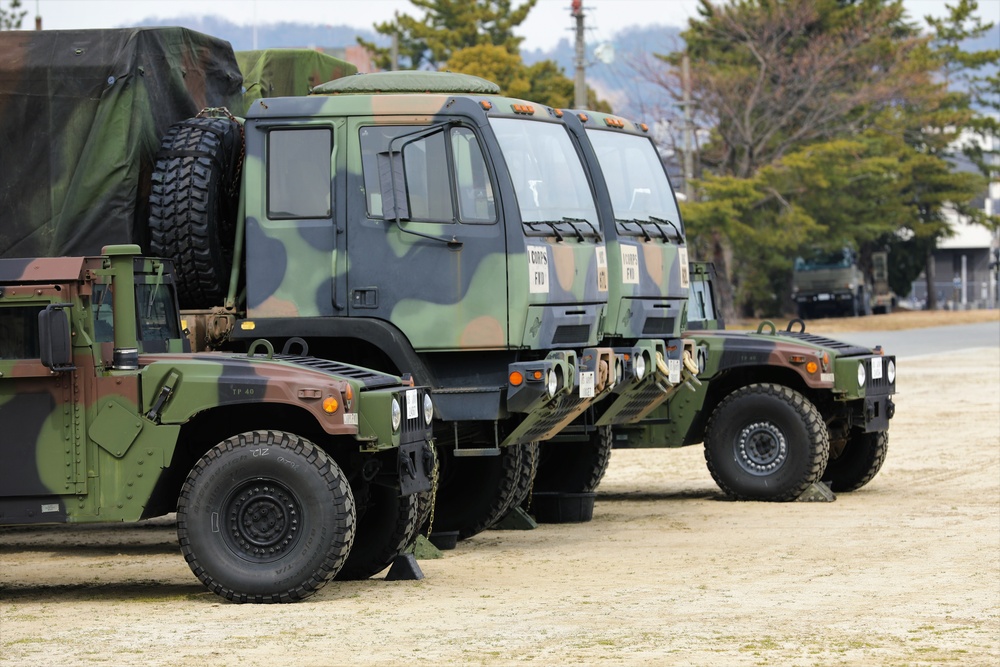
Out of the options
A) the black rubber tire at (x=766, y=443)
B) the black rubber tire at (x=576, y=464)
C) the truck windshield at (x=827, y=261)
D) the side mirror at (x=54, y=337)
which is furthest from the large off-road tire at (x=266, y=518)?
the truck windshield at (x=827, y=261)

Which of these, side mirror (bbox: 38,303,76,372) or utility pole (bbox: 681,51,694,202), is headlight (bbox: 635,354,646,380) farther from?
utility pole (bbox: 681,51,694,202)

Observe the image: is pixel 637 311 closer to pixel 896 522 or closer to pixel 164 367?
pixel 896 522

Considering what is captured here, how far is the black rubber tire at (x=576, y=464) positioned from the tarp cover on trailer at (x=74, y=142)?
14.7ft

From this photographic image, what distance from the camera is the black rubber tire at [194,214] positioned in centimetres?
1218

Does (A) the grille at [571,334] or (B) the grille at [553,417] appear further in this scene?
(B) the grille at [553,417]

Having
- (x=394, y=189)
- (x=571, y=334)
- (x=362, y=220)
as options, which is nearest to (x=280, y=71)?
(x=362, y=220)

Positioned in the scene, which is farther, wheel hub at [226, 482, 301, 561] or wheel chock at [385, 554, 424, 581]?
wheel chock at [385, 554, 424, 581]

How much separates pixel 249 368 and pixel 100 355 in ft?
2.74

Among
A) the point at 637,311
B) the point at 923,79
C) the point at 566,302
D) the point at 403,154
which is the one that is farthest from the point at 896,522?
the point at 923,79

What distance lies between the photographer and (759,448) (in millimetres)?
16156

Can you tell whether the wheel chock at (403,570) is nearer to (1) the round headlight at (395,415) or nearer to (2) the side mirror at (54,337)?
(1) the round headlight at (395,415)

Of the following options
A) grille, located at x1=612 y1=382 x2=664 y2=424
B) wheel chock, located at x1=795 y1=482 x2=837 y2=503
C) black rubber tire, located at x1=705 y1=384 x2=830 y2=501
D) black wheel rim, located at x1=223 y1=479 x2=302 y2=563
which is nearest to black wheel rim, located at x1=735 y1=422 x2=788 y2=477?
black rubber tire, located at x1=705 y1=384 x2=830 y2=501

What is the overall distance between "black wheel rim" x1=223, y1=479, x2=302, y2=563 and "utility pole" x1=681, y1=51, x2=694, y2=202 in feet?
125

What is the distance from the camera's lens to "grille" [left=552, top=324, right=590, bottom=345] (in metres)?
12.3
